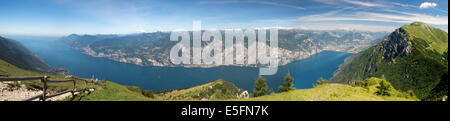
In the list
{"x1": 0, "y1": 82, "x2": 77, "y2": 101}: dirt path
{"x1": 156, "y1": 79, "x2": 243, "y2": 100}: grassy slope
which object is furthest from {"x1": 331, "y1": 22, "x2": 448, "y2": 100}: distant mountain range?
{"x1": 0, "y1": 82, "x2": 77, "y2": 101}: dirt path

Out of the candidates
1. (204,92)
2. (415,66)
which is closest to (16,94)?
(204,92)

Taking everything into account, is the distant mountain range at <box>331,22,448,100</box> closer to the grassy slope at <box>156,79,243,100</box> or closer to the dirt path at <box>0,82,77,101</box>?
the grassy slope at <box>156,79,243,100</box>

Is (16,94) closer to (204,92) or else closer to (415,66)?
(204,92)

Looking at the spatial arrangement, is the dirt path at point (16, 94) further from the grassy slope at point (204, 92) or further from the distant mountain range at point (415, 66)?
the distant mountain range at point (415, 66)

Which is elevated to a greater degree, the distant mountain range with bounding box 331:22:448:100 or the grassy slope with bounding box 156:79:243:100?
the distant mountain range with bounding box 331:22:448:100

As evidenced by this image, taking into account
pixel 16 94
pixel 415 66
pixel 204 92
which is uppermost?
pixel 16 94

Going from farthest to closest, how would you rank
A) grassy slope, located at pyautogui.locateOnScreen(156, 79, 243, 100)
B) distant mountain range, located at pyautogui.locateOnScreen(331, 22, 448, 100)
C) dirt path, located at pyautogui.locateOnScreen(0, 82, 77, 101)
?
distant mountain range, located at pyautogui.locateOnScreen(331, 22, 448, 100) < grassy slope, located at pyautogui.locateOnScreen(156, 79, 243, 100) < dirt path, located at pyautogui.locateOnScreen(0, 82, 77, 101)

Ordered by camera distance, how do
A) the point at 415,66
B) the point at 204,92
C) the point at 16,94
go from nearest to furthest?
the point at 16,94 < the point at 204,92 < the point at 415,66

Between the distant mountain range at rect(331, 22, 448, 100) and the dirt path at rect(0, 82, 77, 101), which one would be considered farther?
the distant mountain range at rect(331, 22, 448, 100)
